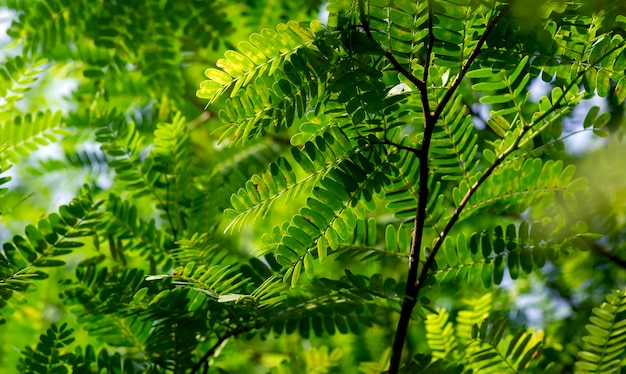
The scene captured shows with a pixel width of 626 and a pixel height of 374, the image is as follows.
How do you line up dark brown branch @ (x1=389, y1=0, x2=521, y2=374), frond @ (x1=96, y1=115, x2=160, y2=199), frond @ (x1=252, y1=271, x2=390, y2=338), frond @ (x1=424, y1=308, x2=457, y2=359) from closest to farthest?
dark brown branch @ (x1=389, y1=0, x2=521, y2=374) → frond @ (x1=252, y1=271, x2=390, y2=338) → frond @ (x1=424, y1=308, x2=457, y2=359) → frond @ (x1=96, y1=115, x2=160, y2=199)

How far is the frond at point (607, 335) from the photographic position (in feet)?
2.71

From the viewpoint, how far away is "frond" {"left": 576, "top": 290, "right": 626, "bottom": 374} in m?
0.83

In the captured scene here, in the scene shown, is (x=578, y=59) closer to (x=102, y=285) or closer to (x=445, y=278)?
(x=445, y=278)

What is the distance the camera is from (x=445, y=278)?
0.85 metres

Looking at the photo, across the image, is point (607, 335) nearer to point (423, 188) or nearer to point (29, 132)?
point (423, 188)

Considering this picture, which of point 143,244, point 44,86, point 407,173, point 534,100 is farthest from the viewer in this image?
point 44,86

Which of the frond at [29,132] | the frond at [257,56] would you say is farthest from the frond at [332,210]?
the frond at [29,132]

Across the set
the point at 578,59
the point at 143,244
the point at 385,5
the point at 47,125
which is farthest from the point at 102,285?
the point at 578,59

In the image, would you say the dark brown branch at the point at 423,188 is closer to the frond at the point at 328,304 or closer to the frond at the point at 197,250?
the frond at the point at 328,304

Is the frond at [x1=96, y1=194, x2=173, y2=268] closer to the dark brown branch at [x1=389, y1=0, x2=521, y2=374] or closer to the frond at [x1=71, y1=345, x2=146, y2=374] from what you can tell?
the frond at [x1=71, y1=345, x2=146, y2=374]

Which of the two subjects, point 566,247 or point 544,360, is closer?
point 566,247

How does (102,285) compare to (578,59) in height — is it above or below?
below

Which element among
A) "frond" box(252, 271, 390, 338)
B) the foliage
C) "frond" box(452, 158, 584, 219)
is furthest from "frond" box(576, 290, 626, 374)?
"frond" box(252, 271, 390, 338)

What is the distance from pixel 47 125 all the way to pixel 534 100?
1.08 m
